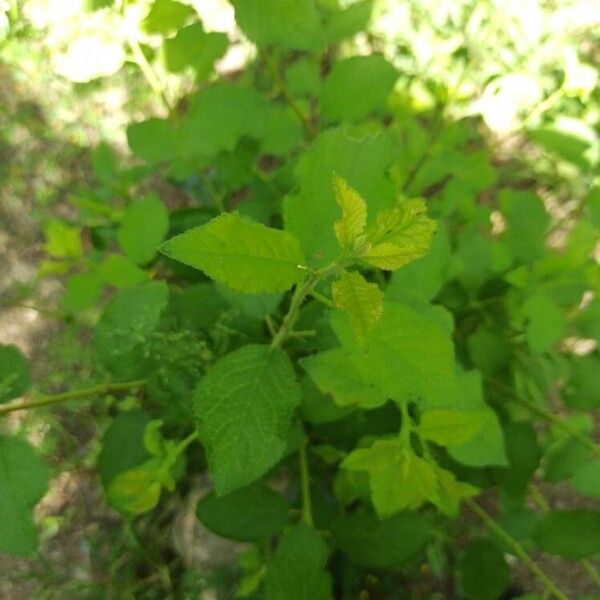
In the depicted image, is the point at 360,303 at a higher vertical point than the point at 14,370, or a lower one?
higher

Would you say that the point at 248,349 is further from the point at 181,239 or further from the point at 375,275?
the point at 375,275

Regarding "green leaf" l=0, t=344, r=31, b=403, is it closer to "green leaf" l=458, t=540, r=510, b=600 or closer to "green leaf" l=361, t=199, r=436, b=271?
"green leaf" l=361, t=199, r=436, b=271

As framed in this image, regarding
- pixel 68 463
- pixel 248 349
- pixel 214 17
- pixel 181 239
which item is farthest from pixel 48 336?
pixel 181 239

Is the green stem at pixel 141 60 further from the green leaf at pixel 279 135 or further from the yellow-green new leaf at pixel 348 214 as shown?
the yellow-green new leaf at pixel 348 214

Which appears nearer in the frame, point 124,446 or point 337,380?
point 337,380

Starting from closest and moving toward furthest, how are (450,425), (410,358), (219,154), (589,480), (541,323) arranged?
(410,358) → (450,425) → (589,480) → (541,323) → (219,154)

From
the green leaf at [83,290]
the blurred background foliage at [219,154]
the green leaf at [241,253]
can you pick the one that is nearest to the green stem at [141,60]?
the blurred background foliage at [219,154]

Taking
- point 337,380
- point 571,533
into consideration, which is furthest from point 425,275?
point 571,533

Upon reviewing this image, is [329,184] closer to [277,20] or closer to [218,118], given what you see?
[277,20]
